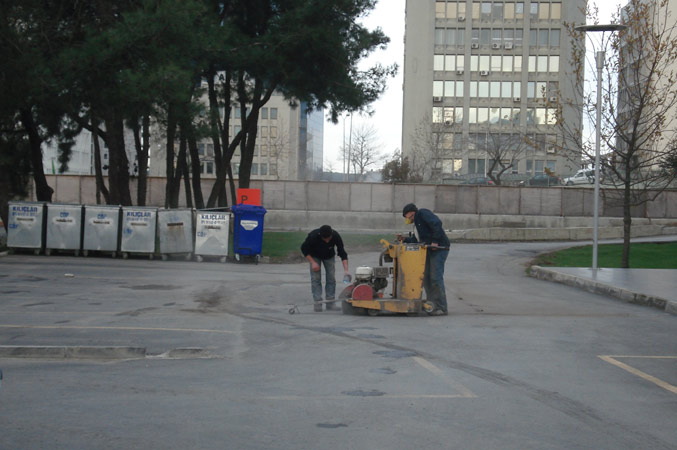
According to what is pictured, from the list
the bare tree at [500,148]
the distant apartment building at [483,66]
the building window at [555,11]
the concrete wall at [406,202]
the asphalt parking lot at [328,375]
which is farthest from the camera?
the distant apartment building at [483,66]

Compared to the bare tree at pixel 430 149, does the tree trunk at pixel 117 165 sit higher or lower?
lower

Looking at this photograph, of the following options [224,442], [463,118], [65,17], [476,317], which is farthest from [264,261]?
[463,118]

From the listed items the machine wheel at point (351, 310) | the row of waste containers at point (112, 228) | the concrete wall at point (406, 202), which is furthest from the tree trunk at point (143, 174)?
the machine wheel at point (351, 310)

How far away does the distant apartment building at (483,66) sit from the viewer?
80.7 m

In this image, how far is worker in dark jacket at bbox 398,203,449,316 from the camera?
1159cm

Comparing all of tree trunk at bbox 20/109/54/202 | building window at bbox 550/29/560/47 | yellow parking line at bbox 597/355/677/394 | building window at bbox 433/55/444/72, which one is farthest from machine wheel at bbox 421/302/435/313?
building window at bbox 550/29/560/47

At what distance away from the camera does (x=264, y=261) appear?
2309 centimetres

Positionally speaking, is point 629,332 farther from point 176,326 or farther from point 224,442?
point 224,442

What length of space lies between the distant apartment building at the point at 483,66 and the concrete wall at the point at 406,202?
132 feet

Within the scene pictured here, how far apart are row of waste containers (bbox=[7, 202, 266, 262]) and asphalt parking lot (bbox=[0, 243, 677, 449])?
801 cm

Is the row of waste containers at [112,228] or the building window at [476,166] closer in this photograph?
the row of waste containers at [112,228]

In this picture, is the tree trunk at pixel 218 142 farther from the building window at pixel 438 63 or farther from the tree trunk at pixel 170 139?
the building window at pixel 438 63

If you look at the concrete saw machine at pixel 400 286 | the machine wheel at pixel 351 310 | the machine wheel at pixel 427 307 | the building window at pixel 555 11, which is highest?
the building window at pixel 555 11

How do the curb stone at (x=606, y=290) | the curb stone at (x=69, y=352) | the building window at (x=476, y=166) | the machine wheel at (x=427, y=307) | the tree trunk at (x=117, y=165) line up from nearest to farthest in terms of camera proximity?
the curb stone at (x=69, y=352), the machine wheel at (x=427, y=307), the curb stone at (x=606, y=290), the tree trunk at (x=117, y=165), the building window at (x=476, y=166)
